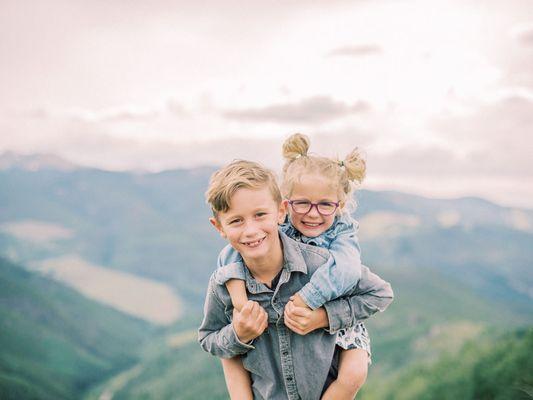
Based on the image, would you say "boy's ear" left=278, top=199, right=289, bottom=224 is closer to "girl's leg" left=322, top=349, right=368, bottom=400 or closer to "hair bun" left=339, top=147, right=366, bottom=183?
"hair bun" left=339, top=147, right=366, bottom=183

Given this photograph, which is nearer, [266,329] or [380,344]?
[266,329]

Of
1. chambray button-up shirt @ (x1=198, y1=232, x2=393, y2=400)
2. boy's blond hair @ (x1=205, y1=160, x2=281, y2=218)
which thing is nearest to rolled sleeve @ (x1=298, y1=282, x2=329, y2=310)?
chambray button-up shirt @ (x1=198, y1=232, x2=393, y2=400)

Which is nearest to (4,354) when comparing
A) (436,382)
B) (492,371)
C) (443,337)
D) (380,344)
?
(380,344)

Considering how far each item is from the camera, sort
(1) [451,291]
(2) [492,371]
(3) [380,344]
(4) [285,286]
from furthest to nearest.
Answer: (1) [451,291] < (3) [380,344] < (2) [492,371] < (4) [285,286]

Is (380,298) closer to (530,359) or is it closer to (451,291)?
(530,359)

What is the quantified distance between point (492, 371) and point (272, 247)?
29.5 feet

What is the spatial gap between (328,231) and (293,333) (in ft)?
2.55

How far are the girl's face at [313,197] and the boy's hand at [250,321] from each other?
696mm

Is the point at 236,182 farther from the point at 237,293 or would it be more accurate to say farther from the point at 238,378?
the point at 238,378

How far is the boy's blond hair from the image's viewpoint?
12.1ft

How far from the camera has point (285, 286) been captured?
3.95m

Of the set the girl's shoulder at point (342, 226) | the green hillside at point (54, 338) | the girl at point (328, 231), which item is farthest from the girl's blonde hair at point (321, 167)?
the green hillside at point (54, 338)

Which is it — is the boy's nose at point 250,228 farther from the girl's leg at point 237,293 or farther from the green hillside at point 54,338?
the green hillside at point 54,338

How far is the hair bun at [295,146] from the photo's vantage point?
4.43m
